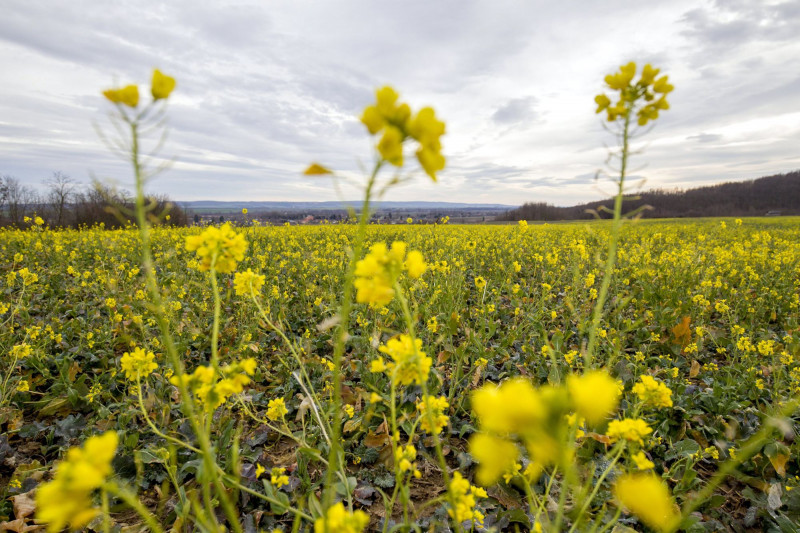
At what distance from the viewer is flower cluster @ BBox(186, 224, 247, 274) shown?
1261 mm

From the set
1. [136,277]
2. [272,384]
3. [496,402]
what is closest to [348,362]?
[272,384]

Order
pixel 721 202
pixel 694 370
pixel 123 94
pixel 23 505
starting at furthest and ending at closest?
pixel 721 202, pixel 694 370, pixel 23 505, pixel 123 94

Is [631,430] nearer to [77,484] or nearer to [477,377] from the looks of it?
[77,484]

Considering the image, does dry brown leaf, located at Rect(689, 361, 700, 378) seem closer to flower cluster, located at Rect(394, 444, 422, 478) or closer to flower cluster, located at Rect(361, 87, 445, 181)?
flower cluster, located at Rect(394, 444, 422, 478)

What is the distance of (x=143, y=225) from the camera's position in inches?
33.9

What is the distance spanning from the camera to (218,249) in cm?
127

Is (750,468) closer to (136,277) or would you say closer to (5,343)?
(5,343)

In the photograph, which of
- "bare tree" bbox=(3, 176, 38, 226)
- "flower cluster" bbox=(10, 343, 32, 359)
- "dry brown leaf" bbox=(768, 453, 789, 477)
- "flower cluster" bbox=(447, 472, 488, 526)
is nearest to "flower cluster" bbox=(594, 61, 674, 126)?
"flower cluster" bbox=(447, 472, 488, 526)

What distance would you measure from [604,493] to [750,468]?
1.19 metres

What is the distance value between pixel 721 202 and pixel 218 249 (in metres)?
75.4

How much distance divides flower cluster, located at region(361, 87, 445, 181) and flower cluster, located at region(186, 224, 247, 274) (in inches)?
26.8

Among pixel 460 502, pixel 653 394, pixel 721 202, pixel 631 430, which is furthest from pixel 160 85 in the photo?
pixel 721 202

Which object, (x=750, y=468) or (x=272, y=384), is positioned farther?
(x=272, y=384)

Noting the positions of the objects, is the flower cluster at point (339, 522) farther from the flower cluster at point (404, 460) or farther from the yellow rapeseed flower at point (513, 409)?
the yellow rapeseed flower at point (513, 409)
